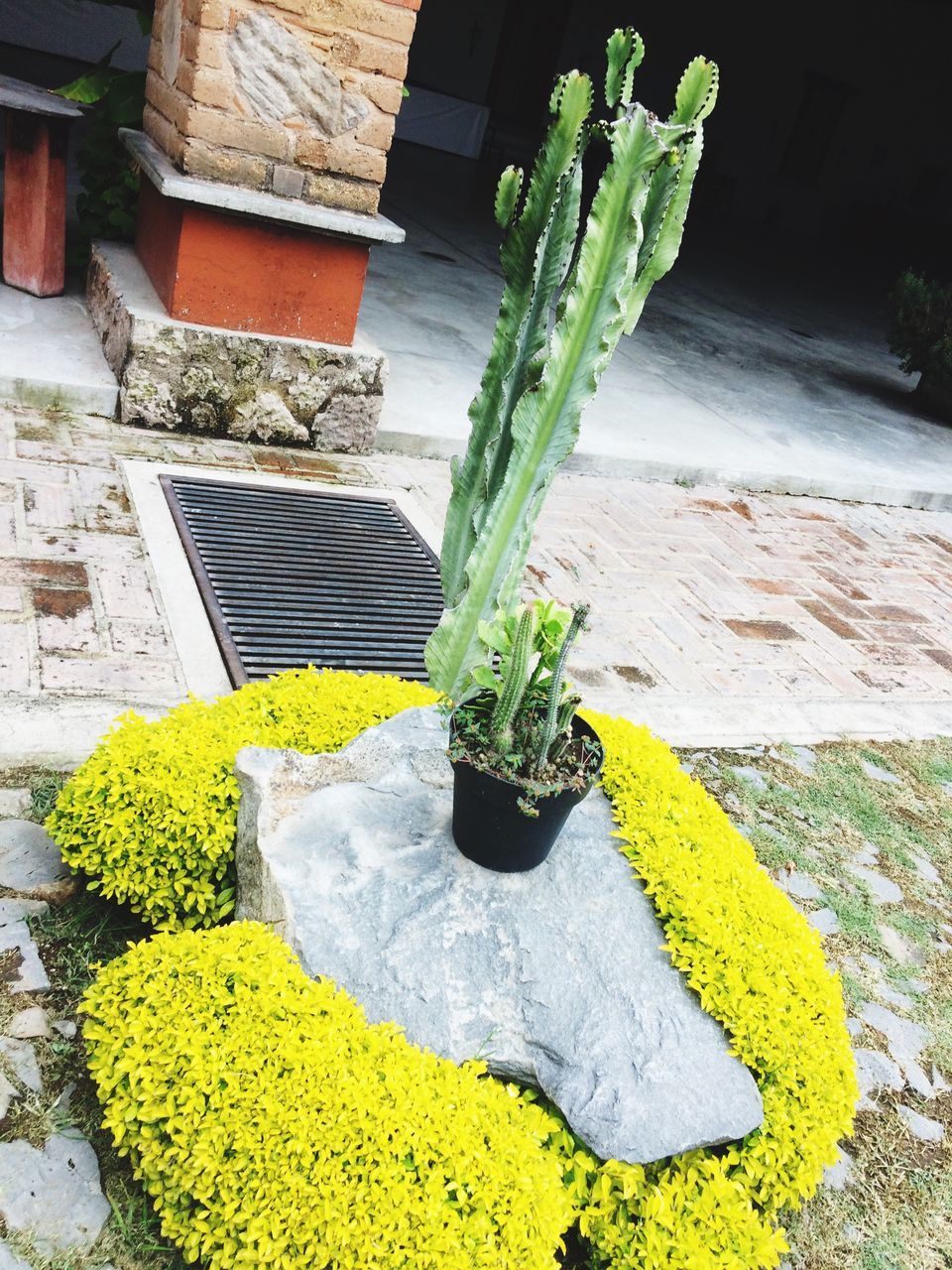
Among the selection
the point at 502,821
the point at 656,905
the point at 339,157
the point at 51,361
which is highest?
the point at 339,157

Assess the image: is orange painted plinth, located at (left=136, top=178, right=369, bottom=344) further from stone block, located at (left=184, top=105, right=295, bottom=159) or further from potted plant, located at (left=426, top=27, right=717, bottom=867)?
potted plant, located at (left=426, top=27, right=717, bottom=867)

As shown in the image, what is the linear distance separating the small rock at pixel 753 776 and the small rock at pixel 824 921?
59 centimetres

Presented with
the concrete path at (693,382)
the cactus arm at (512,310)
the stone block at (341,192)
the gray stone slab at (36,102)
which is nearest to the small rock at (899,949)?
the cactus arm at (512,310)

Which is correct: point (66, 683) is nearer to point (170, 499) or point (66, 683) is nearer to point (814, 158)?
point (170, 499)

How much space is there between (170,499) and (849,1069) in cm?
323

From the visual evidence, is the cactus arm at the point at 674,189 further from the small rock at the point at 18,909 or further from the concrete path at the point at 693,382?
the concrete path at the point at 693,382

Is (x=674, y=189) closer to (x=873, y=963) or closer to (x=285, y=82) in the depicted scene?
(x=873, y=963)

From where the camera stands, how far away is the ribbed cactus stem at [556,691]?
2.15 m

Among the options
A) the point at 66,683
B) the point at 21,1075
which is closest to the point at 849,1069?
the point at 21,1075

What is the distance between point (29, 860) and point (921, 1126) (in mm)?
2205

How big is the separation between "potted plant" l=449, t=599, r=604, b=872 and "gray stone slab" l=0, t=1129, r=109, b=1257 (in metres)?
0.93

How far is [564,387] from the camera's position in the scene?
2354 mm

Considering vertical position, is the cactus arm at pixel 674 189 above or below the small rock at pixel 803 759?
above

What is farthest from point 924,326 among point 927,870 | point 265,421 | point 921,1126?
point 921,1126
